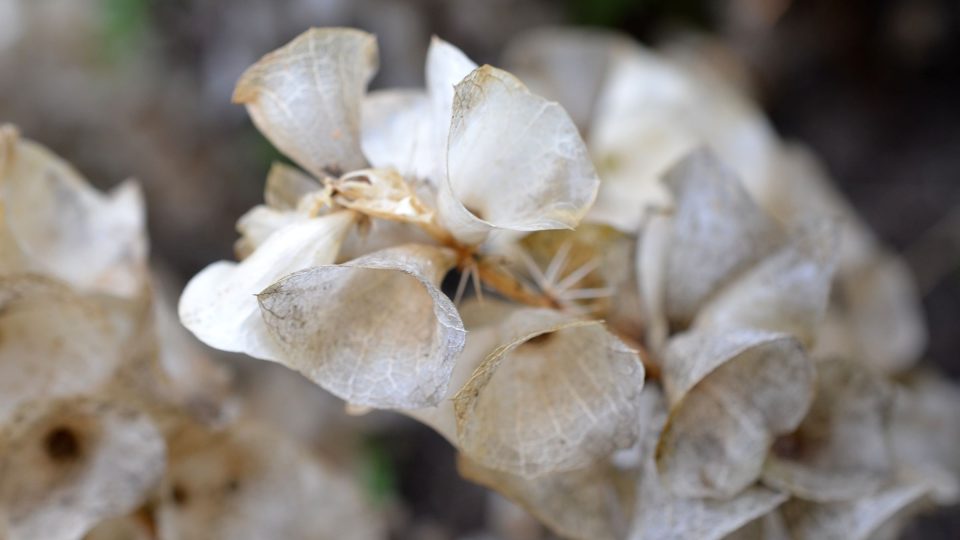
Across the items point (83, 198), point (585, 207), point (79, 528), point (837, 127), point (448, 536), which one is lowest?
point (448, 536)

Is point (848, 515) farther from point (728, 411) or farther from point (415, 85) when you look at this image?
point (415, 85)

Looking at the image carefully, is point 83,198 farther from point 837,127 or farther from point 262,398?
point 837,127

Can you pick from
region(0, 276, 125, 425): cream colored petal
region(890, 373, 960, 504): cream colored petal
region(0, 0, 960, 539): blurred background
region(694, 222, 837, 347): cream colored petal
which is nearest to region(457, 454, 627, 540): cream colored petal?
region(694, 222, 837, 347): cream colored petal

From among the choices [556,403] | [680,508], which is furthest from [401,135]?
[680,508]

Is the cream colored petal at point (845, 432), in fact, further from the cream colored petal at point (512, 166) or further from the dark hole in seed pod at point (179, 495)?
the dark hole in seed pod at point (179, 495)

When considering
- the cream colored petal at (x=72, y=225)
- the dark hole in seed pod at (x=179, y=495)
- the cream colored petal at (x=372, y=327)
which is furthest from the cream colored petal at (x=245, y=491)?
the cream colored petal at (x=372, y=327)

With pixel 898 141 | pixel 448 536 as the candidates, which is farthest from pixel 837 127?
pixel 448 536

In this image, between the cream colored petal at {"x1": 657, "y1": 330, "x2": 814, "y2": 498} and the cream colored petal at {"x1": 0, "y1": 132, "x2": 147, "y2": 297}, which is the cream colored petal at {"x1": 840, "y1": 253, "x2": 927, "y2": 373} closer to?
the cream colored petal at {"x1": 657, "y1": 330, "x2": 814, "y2": 498}
